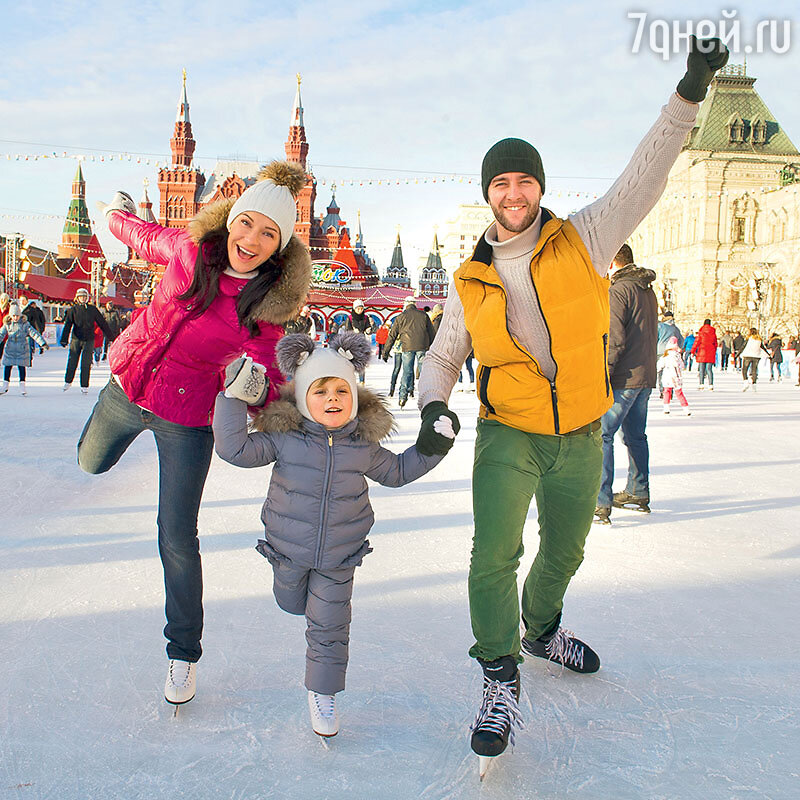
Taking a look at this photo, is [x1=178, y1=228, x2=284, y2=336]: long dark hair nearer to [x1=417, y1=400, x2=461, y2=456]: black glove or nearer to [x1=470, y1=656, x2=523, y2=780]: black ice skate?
[x1=417, y1=400, x2=461, y2=456]: black glove

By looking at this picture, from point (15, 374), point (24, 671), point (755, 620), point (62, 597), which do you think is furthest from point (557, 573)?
point (15, 374)

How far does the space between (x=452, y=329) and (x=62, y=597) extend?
1.63m

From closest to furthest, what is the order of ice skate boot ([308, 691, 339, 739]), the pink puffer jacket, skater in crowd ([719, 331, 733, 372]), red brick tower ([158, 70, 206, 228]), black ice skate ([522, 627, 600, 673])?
ice skate boot ([308, 691, 339, 739]) < the pink puffer jacket < black ice skate ([522, 627, 600, 673]) < skater in crowd ([719, 331, 733, 372]) < red brick tower ([158, 70, 206, 228])

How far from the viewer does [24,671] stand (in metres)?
2.01

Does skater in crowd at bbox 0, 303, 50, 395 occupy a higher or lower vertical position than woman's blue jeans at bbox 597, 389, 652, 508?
higher

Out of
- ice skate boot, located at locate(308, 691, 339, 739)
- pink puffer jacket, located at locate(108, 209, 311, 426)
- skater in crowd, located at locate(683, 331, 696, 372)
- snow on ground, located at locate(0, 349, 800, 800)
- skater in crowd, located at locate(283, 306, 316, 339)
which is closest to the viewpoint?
snow on ground, located at locate(0, 349, 800, 800)

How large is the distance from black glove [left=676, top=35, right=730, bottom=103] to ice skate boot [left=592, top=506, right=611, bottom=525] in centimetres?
238

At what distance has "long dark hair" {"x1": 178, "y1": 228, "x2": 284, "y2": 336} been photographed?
6.26 ft

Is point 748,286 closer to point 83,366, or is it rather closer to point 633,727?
point 83,366

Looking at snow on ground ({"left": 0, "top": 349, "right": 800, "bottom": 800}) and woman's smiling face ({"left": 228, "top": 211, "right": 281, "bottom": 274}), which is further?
woman's smiling face ({"left": 228, "top": 211, "right": 281, "bottom": 274})

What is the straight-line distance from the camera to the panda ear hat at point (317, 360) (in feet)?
5.96

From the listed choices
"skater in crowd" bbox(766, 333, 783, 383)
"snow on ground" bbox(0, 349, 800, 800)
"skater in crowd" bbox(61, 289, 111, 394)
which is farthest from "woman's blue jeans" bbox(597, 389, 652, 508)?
"skater in crowd" bbox(766, 333, 783, 383)

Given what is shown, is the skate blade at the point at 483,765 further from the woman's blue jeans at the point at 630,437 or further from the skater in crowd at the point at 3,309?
the skater in crowd at the point at 3,309

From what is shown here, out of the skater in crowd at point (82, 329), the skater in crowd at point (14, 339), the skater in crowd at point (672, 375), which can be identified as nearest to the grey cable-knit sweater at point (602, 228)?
the skater in crowd at point (672, 375)
